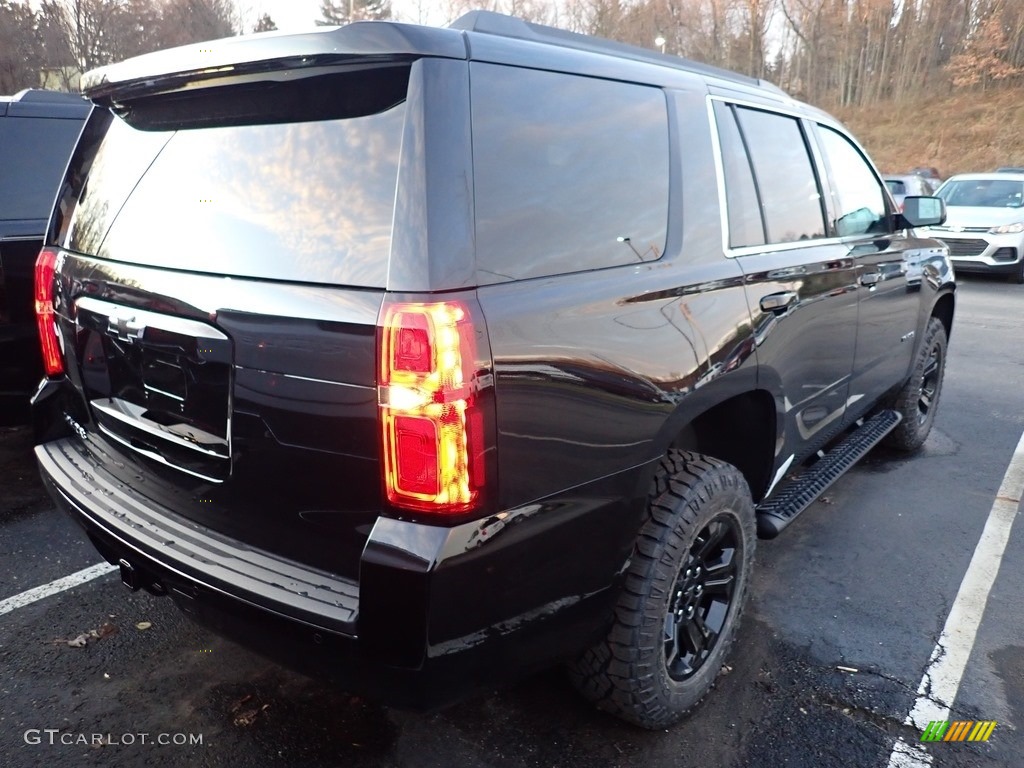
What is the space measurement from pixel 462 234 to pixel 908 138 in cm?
4578

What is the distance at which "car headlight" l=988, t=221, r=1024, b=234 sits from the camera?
505 inches

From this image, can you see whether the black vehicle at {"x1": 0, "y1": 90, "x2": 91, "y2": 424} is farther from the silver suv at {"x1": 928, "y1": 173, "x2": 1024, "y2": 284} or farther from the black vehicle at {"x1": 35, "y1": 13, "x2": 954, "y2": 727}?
the silver suv at {"x1": 928, "y1": 173, "x2": 1024, "y2": 284}

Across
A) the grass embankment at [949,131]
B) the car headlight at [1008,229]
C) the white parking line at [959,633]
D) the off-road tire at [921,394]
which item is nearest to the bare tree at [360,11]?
the white parking line at [959,633]

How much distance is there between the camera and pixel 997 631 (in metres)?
3.13

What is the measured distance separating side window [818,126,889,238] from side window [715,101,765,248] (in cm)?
92

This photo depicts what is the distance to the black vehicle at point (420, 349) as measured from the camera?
1.75 metres

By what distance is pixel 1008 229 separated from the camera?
12.8 m

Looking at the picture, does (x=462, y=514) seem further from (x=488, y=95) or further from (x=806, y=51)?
(x=806, y=51)

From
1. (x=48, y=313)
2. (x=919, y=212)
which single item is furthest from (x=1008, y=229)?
(x=48, y=313)

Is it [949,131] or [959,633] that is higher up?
[949,131]

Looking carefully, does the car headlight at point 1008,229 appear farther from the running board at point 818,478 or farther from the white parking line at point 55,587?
the white parking line at point 55,587

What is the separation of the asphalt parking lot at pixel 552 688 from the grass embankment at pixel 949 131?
3807 centimetres

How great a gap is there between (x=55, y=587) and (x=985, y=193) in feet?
50.4

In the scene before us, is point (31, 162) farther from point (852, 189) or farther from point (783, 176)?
point (852, 189)
